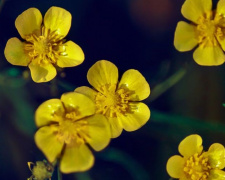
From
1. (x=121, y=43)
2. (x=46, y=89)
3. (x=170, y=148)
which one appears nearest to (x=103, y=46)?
(x=121, y=43)

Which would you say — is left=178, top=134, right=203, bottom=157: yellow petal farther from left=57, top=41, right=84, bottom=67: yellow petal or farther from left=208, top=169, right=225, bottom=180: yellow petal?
left=57, top=41, right=84, bottom=67: yellow petal

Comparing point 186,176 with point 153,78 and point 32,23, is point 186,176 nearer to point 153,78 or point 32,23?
point 153,78

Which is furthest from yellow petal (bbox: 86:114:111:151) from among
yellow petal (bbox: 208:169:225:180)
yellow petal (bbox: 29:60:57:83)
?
yellow petal (bbox: 208:169:225:180)

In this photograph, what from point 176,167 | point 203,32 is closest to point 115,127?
point 176,167

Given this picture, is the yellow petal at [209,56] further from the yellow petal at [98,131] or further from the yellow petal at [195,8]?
the yellow petal at [98,131]

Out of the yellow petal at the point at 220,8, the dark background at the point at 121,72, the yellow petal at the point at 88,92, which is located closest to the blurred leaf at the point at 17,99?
the dark background at the point at 121,72
